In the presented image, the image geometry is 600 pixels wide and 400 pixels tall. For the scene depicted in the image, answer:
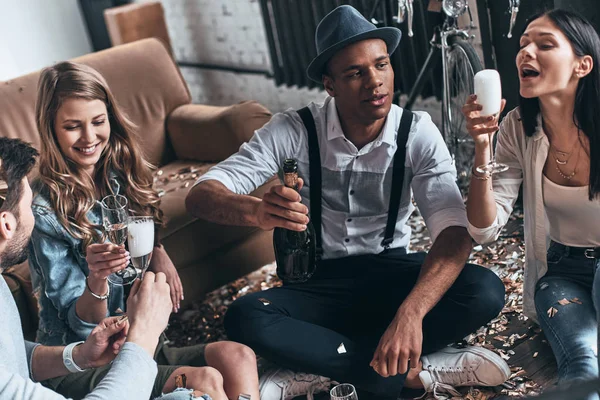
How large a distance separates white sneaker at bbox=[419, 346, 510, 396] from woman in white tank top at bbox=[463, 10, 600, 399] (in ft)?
0.60

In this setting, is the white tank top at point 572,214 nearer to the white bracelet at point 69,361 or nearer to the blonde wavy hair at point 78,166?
the blonde wavy hair at point 78,166

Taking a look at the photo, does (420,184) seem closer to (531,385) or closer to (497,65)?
(531,385)

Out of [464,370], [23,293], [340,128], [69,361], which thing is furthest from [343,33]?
[23,293]

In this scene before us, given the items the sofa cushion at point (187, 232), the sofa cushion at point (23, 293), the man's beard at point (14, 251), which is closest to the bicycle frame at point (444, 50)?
the sofa cushion at point (187, 232)

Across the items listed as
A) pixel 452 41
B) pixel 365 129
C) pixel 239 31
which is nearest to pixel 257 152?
pixel 365 129

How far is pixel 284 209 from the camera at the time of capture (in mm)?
2105

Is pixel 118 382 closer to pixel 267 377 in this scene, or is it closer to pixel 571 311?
pixel 267 377

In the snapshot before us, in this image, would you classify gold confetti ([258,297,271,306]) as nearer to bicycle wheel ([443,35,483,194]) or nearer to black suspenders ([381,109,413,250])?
black suspenders ([381,109,413,250])

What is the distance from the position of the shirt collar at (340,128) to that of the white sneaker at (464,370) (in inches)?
25.6

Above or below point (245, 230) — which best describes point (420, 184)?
above

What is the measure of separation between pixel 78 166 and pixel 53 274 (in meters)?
0.34

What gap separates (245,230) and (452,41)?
3.90 feet

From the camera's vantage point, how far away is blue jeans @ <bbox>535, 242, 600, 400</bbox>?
2.04 m

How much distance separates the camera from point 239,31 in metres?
5.46
